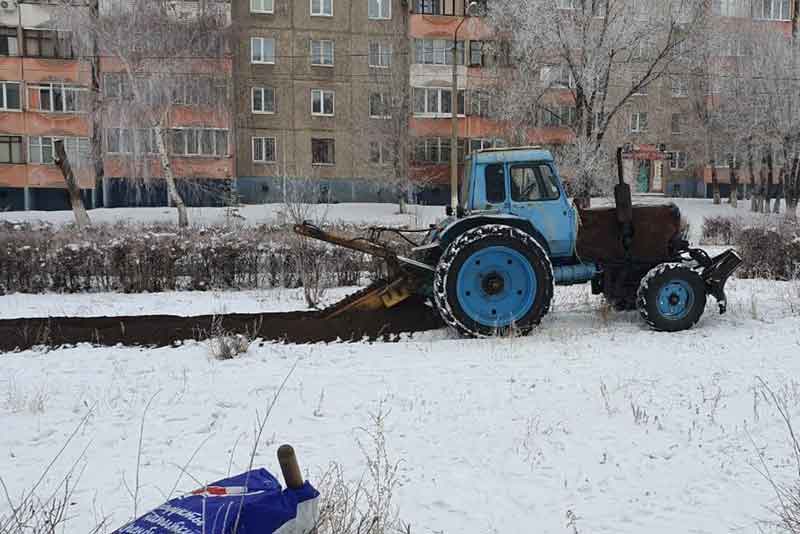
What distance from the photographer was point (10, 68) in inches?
1422

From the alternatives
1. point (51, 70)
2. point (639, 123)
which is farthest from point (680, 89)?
point (51, 70)

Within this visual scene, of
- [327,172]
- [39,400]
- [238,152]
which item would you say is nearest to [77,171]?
[238,152]

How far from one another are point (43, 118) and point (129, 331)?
3319 cm

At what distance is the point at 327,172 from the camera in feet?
134

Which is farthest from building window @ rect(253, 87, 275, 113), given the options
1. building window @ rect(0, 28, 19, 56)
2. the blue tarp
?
the blue tarp

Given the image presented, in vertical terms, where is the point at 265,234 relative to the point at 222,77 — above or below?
below

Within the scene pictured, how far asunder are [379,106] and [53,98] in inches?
702

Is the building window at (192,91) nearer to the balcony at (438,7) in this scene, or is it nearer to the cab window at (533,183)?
the balcony at (438,7)

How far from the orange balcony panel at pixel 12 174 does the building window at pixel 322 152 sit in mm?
15751

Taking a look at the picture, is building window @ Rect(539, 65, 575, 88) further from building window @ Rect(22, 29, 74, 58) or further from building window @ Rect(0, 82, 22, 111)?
building window @ Rect(0, 82, 22, 111)

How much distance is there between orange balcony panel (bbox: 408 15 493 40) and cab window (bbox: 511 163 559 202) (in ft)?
108

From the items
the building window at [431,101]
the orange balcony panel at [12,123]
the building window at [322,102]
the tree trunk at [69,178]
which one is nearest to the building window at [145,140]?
the tree trunk at [69,178]

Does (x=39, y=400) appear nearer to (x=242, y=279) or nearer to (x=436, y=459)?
(x=436, y=459)

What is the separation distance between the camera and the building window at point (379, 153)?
38688mm
